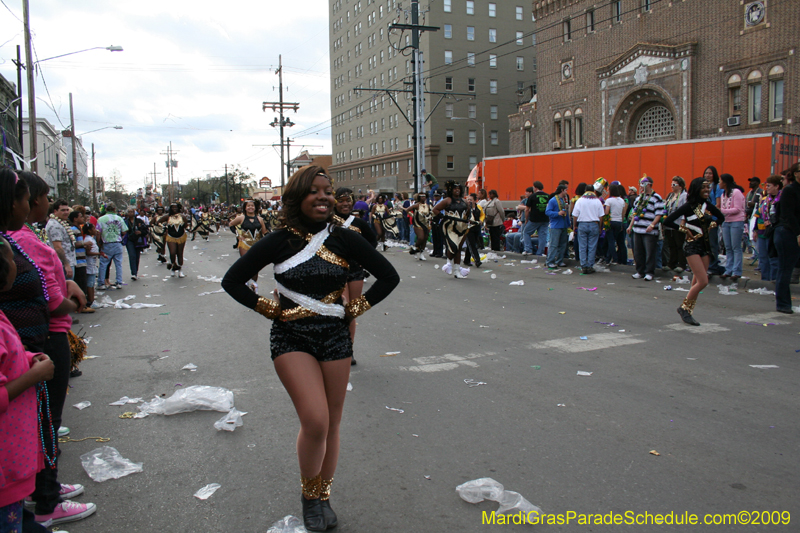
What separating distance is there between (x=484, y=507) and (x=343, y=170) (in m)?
90.5

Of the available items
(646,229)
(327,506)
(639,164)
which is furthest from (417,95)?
(327,506)

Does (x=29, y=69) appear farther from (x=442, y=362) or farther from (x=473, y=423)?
(x=473, y=423)

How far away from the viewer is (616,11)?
37.9 meters

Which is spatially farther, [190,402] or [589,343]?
[589,343]

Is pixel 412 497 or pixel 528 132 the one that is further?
pixel 528 132

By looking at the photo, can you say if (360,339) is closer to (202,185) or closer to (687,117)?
(687,117)

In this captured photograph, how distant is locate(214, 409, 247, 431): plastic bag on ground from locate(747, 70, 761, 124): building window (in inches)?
1290

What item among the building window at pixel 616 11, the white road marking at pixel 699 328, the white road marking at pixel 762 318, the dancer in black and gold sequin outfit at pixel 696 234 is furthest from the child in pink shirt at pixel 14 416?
the building window at pixel 616 11

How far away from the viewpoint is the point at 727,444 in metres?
4.00

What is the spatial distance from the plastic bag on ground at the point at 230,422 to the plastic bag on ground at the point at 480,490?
1.85 m

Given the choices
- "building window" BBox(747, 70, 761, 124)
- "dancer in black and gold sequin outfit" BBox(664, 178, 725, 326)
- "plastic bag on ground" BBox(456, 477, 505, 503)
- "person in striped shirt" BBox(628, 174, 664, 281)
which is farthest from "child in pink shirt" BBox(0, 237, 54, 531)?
"building window" BBox(747, 70, 761, 124)

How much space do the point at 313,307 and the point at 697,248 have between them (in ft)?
20.7

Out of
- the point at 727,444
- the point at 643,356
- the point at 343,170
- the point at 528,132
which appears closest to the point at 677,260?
the point at 643,356

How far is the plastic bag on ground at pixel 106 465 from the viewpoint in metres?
3.74
